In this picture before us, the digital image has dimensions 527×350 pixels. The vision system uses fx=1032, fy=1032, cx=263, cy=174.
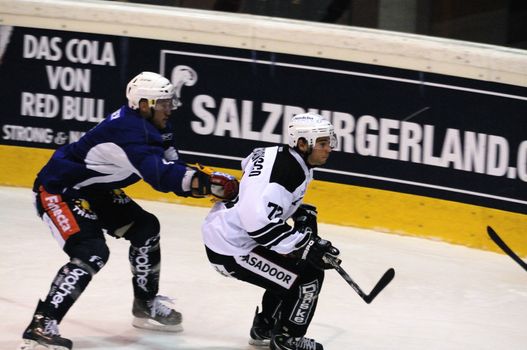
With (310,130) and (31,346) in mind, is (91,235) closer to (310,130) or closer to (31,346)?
(31,346)

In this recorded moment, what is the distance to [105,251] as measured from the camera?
15.0ft

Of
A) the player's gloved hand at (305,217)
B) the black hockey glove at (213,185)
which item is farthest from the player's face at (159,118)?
the player's gloved hand at (305,217)

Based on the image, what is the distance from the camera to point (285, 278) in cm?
455

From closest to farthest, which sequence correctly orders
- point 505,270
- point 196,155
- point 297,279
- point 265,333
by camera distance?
point 297,279 < point 265,333 < point 505,270 < point 196,155

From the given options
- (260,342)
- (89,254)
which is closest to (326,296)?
(260,342)

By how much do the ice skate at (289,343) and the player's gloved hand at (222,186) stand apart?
71cm

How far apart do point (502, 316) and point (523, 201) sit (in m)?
1.25

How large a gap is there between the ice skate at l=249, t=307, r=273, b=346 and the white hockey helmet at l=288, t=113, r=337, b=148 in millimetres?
896

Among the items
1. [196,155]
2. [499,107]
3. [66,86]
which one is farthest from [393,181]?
[66,86]

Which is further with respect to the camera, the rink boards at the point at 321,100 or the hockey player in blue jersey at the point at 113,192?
the rink boards at the point at 321,100

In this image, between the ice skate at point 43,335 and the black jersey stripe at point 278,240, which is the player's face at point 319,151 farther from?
the ice skate at point 43,335

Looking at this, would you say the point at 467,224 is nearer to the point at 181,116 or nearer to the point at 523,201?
the point at 523,201

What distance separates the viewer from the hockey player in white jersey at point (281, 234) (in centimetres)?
439

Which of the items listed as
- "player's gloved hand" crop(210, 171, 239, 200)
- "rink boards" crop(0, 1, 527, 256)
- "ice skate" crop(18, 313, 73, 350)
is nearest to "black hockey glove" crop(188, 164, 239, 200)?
"player's gloved hand" crop(210, 171, 239, 200)
